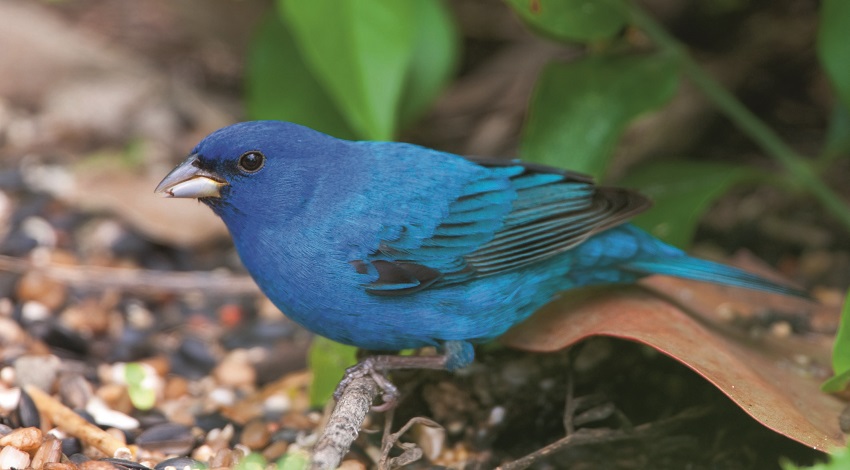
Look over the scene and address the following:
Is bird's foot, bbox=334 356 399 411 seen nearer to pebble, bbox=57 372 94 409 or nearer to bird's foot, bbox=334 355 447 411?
bird's foot, bbox=334 355 447 411

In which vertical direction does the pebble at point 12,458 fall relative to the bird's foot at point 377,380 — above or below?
above

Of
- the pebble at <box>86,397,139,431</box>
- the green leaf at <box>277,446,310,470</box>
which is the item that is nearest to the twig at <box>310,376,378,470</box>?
the green leaf at <box>277,446,310,470</box>

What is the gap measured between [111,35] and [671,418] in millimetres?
4362

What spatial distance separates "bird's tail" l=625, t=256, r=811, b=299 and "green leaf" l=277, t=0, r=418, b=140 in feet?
3.36

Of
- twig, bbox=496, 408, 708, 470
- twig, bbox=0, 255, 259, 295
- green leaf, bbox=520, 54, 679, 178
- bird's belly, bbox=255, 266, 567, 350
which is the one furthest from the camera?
twig, bbox=0, 255, 259, 295

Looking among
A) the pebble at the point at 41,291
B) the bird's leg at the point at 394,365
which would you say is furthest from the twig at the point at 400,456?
the pebble at the point at 41,291

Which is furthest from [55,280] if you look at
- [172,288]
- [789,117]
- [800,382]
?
[789,117]

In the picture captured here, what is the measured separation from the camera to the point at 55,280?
3.92m

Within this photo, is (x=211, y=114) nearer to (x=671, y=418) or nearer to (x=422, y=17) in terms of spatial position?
(x=422, y=17)

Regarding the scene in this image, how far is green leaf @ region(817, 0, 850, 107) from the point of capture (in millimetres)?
3539

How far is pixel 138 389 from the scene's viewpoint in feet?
10.7

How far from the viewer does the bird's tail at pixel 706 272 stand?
3248mm

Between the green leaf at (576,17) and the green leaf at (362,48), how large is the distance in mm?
471

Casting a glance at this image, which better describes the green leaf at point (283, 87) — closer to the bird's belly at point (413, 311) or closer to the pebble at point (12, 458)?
the bird's belly at point (413, 311)
